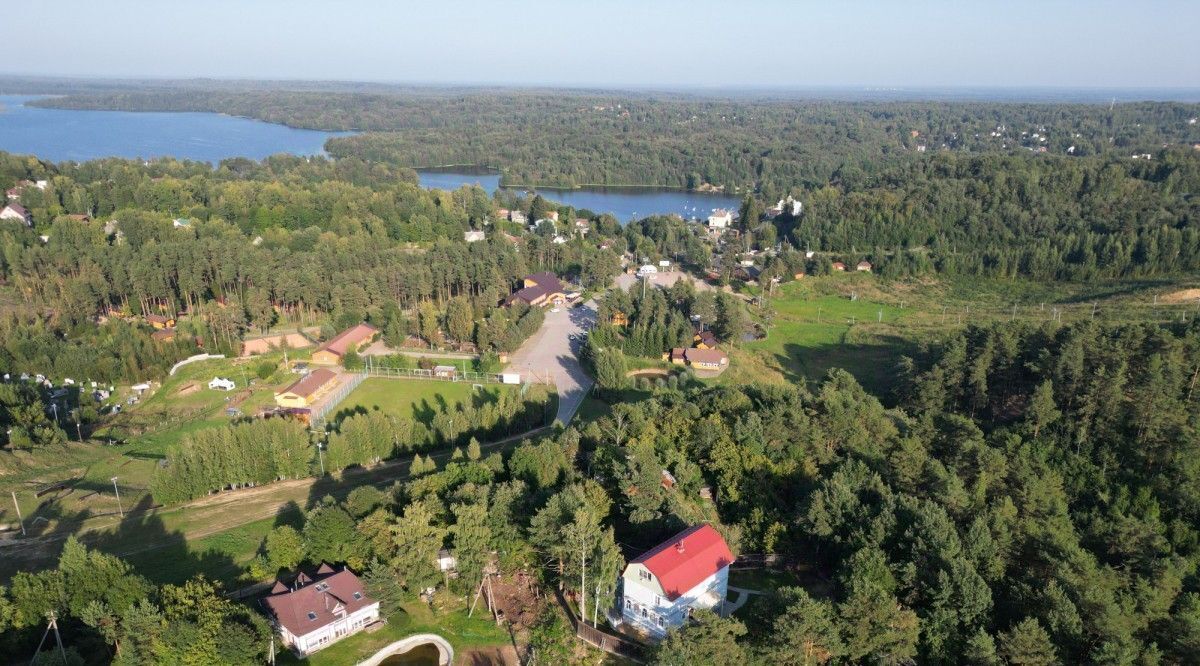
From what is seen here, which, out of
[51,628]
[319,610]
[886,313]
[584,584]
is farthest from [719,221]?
[51,628]

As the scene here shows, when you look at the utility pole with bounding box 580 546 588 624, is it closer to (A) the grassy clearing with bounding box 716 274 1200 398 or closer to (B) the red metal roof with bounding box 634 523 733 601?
(B) the red metal roof with bounding box 634 523 733 601

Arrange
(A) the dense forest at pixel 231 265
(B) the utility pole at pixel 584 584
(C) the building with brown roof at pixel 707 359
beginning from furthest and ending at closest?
(A) the dense forest at pixel 231 265, (C) the building with brown roof at pixel 707 359, (B) the utility pole at pixel 584 584

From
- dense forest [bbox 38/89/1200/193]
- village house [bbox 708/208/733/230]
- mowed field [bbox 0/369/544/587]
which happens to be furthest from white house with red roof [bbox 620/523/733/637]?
dense forest [bbox 38/89/1200/193]

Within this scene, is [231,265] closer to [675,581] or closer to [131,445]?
[131,445]

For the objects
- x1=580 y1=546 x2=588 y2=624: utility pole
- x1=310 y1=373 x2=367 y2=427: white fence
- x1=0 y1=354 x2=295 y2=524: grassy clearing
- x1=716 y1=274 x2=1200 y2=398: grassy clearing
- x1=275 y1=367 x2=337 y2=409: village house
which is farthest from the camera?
x1=716 y1=274 x2=1200 y2=398: grassy clearing

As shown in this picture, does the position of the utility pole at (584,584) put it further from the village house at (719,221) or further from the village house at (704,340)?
the village house at (719,221)

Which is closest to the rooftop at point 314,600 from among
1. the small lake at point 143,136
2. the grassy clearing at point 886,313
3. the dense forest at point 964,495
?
the dense forest at point 964,495

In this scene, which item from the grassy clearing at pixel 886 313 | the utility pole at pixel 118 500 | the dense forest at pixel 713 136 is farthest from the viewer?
the dense forest at pixel 713 136
